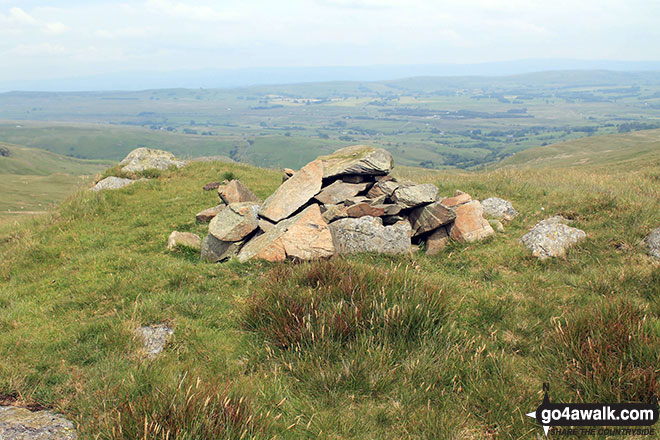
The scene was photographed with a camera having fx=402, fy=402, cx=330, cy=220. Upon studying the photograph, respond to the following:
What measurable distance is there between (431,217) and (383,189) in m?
2.22

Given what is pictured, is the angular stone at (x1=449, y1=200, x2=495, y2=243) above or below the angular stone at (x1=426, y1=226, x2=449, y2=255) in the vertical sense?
above

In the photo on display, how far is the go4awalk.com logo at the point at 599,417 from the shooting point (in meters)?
4.62

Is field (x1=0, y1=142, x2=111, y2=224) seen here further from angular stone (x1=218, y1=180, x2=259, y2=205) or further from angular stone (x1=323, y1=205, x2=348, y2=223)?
angular stone (x1=323, y1=205, x2=348, y2=223)

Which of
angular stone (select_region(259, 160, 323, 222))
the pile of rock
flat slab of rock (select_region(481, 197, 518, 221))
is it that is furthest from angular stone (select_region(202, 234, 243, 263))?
the pile of rock

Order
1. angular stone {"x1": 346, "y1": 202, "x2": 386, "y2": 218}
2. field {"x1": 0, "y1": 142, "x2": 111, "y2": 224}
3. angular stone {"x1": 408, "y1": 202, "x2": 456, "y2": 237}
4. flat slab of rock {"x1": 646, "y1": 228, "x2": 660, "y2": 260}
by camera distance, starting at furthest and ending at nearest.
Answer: field {"x1": 0, "y1": 142, "x2": 111, "y2": 224} < angular stone {"x1": 346, "y1": 202, "x2": 386, "y2": 218} < angular stone {"x1": 408, "y1": 202, "x2": 456, "y2": 237} < flat slab of rock {"x1": 646, "y1": 228, "x2": 660, "y2": 260}

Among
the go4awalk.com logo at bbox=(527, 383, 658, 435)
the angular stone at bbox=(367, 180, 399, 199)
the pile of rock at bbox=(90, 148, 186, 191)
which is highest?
the pile of rock at bbox=(90, 148, 186, 191)

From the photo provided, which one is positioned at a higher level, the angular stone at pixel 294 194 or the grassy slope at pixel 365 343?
the angular stone at pixel 294 194

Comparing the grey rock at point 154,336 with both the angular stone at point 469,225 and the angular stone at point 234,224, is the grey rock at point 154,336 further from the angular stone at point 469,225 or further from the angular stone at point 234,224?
the angular stone at point 469,225

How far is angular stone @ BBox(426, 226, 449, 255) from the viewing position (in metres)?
12.3

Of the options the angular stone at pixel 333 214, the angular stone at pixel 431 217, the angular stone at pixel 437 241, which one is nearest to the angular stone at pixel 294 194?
the angular stone at pixel 333 214

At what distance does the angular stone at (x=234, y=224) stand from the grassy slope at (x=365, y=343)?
47.0 inches

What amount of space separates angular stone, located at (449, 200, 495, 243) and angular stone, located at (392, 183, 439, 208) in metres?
0.97

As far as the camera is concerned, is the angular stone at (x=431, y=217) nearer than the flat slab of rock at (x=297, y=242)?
No

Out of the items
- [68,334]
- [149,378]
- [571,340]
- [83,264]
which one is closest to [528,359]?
[571,340]
